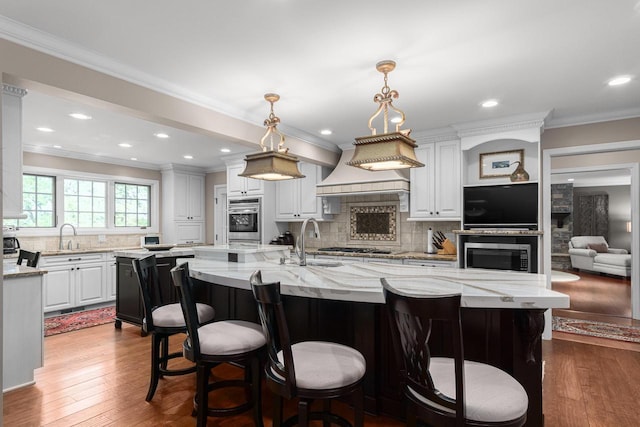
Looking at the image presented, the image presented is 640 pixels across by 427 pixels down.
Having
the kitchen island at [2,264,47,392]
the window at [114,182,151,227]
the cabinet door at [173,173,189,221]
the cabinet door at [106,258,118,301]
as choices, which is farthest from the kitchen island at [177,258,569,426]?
the window at [114,182,151,227]

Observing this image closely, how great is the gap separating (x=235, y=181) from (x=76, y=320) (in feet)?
10.1

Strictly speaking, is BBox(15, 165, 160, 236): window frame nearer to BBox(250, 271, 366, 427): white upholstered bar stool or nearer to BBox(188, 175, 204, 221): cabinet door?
BBox(188, 175, 204, 221): cabinet door

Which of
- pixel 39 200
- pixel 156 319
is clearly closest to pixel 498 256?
pixel 156 319

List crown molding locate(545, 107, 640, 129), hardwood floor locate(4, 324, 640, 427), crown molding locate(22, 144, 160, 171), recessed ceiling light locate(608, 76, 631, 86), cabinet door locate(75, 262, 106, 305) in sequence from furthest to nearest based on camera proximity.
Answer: crown molding locate(22, 144, 160, 171) < cabinet door locate(75, 262, 106, 305) < crown molding locate(545, 107, 640, 129) < recessed ceiling light locate(608, 76, 631, 86) < hardwood floor locate(4, 324, 640, 427)

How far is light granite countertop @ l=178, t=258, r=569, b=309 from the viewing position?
157 centimetres

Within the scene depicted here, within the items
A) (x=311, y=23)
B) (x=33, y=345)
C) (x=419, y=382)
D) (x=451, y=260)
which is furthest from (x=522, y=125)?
(x=33, y=345)

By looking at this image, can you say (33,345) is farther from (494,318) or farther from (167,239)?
(167,239)

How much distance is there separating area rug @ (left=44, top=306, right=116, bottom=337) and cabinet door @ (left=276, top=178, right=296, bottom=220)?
2.87 meters

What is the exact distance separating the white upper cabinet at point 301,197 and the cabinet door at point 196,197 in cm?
236

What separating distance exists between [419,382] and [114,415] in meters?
2.12

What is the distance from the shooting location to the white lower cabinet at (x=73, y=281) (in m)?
4.93

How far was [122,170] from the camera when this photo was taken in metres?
6.65

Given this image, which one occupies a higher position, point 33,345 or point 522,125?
point 522,125

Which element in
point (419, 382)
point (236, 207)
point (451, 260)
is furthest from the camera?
point (236, 207)
